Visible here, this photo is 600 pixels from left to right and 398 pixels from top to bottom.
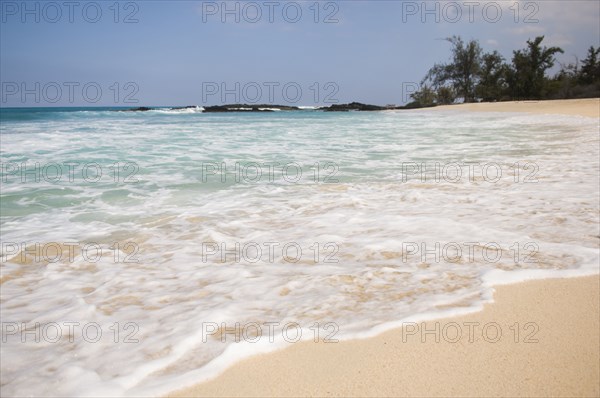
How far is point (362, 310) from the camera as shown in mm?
1682

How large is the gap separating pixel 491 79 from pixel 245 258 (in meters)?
45.9

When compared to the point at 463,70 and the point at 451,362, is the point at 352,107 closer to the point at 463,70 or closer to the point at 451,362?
the point at 463,70

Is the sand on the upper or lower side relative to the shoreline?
upper

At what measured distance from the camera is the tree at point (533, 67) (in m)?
34.6

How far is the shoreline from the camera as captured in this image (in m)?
1.20

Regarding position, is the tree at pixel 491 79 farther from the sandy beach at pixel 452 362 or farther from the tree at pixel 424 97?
the sandy beach at pixel 452 362

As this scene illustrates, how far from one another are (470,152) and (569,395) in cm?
636

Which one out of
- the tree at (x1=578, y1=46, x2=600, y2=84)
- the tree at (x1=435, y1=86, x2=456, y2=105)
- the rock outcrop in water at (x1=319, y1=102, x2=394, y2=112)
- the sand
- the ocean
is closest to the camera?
the ocean

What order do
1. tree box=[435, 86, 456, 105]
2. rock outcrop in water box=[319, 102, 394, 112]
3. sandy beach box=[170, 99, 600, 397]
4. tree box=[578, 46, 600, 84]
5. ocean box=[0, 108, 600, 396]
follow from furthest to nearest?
rock outcrop in water box=[319, 102, 394, 112], tree box=[435, 86, 456, 105], tree box=[578, 46, 600, 84], ocean box=[0, 108, 600, 396], sandy beach box=[170, 99, 600, 397]

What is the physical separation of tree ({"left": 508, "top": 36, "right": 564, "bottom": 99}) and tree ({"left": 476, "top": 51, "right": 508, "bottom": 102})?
3.34m

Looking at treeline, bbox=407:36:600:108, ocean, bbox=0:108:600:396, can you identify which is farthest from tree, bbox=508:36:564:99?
ocean, bbox=0:108:600:396

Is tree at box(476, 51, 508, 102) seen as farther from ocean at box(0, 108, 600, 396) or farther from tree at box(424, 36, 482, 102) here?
ocean at box(0, 108, 600, 396)

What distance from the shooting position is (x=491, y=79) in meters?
41.4

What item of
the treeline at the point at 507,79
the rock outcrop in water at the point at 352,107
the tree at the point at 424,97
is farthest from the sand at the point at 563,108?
the rock outcrop in water at the point at 352,107
